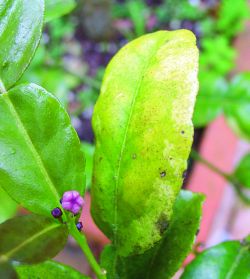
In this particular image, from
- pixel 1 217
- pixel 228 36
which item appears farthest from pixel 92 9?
pixel 1 217

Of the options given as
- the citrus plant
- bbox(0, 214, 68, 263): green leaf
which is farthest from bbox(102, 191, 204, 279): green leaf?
bbox(0, 214, 68, 263): green leaf

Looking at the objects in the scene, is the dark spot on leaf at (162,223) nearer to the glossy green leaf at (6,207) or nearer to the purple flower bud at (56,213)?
the purple flower bud at (56,213)

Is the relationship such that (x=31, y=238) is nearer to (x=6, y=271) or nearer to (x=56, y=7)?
(x=6, y=271)

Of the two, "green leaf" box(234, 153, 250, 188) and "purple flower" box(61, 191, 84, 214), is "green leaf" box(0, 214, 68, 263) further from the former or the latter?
"green leaf" box(234, 153, 250, 188)

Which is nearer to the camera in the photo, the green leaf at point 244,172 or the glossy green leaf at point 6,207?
the glossy green leaf at point 6,207

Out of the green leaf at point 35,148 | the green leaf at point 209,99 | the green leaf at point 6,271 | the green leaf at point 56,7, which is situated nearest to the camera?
the green leaf at point 6,271

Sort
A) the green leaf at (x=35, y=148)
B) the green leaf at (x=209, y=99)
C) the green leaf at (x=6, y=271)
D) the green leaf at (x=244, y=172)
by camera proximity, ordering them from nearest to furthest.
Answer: the green leaf at (x=6, y=271) < the green leaf at (x=35, y=148) < the green leaf at (x=244, y=172) < the green leaf at (x=209, y=99)

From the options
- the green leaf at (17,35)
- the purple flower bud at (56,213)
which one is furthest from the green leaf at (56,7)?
the purple flower bud at (56,213)
